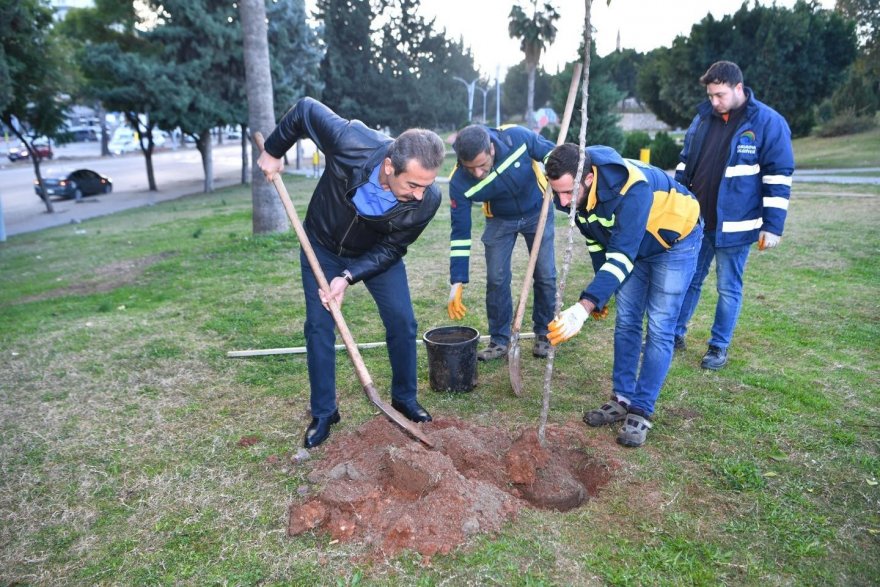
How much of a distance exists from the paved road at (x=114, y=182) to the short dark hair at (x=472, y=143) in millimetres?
17502

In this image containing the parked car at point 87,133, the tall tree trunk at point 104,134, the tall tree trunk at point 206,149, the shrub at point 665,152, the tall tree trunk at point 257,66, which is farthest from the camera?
the parked car at point 87,133

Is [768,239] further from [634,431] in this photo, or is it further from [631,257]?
[634,431]

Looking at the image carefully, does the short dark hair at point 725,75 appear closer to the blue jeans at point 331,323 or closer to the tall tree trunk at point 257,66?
Result: the blue jeans at point 331,323

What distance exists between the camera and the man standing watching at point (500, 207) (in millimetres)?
4183

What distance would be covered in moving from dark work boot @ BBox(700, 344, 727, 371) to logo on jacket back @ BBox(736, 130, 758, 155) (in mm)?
1379

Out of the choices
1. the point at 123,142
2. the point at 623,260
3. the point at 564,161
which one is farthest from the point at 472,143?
the point at 123,142

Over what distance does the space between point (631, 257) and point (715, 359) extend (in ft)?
5.76

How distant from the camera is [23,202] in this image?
2450 centimetres

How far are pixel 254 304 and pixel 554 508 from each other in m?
4.53

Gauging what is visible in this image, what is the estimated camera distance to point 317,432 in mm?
3680

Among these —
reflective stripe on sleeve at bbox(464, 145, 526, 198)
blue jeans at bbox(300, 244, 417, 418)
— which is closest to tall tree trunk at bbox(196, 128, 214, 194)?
reflective stripe on sleeve at bbox(464, 145, 526, 198)

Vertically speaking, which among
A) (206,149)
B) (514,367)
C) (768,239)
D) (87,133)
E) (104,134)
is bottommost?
(514,367)

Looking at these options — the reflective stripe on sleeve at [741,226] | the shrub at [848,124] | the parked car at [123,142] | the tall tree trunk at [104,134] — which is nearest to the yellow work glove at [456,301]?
the reflective stripe on sleeve at [741,226]

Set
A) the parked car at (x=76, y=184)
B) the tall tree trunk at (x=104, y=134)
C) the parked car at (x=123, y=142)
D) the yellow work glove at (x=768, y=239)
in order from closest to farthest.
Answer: the yellow work glove at (x=768, y=239)
the parked car at (x=76, y=184)
the tall tree trunk at (x=104, y=134)
the parked car at (x=123, y=142)
